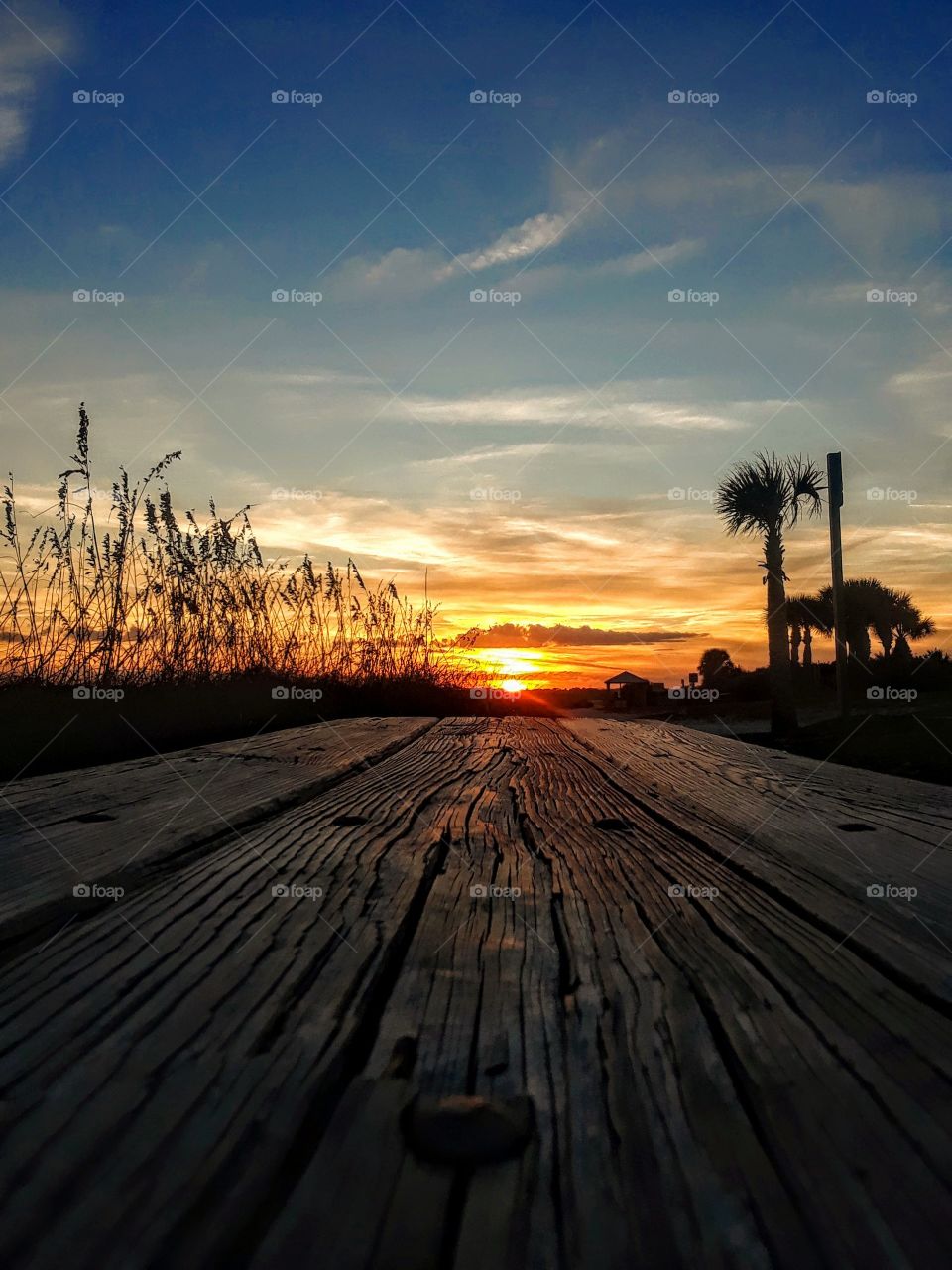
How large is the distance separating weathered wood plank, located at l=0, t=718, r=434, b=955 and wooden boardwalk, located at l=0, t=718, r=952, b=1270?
0.01m

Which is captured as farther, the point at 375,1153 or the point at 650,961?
the point at 650,961

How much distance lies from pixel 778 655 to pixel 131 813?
1514 cm

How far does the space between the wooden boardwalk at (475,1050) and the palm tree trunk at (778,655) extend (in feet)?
48.4

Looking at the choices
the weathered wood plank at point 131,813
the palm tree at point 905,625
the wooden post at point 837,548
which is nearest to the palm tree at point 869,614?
the palm tree at point 905,625

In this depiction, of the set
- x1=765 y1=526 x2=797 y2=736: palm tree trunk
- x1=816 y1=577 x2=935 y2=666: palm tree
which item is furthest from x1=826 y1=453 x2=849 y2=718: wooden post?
x1=816 y1=577 x2=935 y2=666: palm tree

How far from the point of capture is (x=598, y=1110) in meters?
0.73

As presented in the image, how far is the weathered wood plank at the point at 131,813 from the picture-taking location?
1.37 metres

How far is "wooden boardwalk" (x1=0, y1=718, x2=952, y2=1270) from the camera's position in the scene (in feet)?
1.95

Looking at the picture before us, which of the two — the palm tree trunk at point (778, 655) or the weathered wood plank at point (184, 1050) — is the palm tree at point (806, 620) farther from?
the weathered wood plank at point (184, 1050)

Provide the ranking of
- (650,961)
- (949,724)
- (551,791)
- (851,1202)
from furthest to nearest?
(949,724) → (551,791) → (650,961) → (851,1202)

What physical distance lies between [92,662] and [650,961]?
20.4ft

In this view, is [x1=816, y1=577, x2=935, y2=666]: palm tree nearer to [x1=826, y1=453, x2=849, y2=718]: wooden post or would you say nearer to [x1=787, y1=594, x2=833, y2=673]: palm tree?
[x1=787, y1=594, x2=833, y2=673]: palm tree

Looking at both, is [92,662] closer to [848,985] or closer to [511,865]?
[511,865]

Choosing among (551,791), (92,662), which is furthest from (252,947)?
(92,662)
